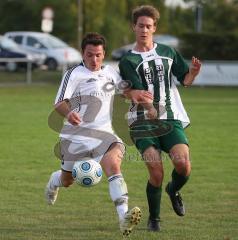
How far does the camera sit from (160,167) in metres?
7.79

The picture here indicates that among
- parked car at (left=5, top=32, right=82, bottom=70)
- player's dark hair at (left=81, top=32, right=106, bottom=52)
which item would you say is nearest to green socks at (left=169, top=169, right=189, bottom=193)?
player's dark hair at (left=81, top=32, right=106, bottom=52)

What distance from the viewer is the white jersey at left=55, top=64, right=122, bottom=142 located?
7891 mm

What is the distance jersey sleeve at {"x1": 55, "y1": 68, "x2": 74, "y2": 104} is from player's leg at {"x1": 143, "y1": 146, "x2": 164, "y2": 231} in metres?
0.93

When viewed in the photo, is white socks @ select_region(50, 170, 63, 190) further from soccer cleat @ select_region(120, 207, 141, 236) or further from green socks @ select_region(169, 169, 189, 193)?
soccer cleat @ select_region(120, 207, 141, 236)

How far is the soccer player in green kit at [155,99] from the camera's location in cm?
779

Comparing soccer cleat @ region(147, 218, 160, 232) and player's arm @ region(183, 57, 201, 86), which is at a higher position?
player's arm @ region(183, 57, 201, 86)

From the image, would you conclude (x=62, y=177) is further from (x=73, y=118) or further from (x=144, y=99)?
(x=144, y=99)

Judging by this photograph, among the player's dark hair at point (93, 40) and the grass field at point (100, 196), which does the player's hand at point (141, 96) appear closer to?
the player's dark hair at point (93, 40)

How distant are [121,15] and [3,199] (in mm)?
45490

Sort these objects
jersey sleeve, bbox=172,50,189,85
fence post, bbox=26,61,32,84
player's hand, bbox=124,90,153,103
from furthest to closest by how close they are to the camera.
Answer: fence post, bbox=26,61,32,84 < jersey sleeve, bbox=172,50,189,85 < player's hand, bbox=124,90,153,103

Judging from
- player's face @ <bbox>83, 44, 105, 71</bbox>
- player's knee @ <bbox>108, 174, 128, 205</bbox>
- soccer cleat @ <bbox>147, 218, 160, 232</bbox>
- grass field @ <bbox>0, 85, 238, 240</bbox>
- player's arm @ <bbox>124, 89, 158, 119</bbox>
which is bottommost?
grass field @ <bbox>0, 85, 238, 240</bbox>

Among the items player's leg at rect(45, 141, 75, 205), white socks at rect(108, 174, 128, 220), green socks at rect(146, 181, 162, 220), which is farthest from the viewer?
player's leg at rect(45, 141, 75, 205)

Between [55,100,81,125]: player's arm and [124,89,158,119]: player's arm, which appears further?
[124,89,158,119]: player's arm

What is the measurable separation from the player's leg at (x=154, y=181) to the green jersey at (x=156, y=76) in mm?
401
